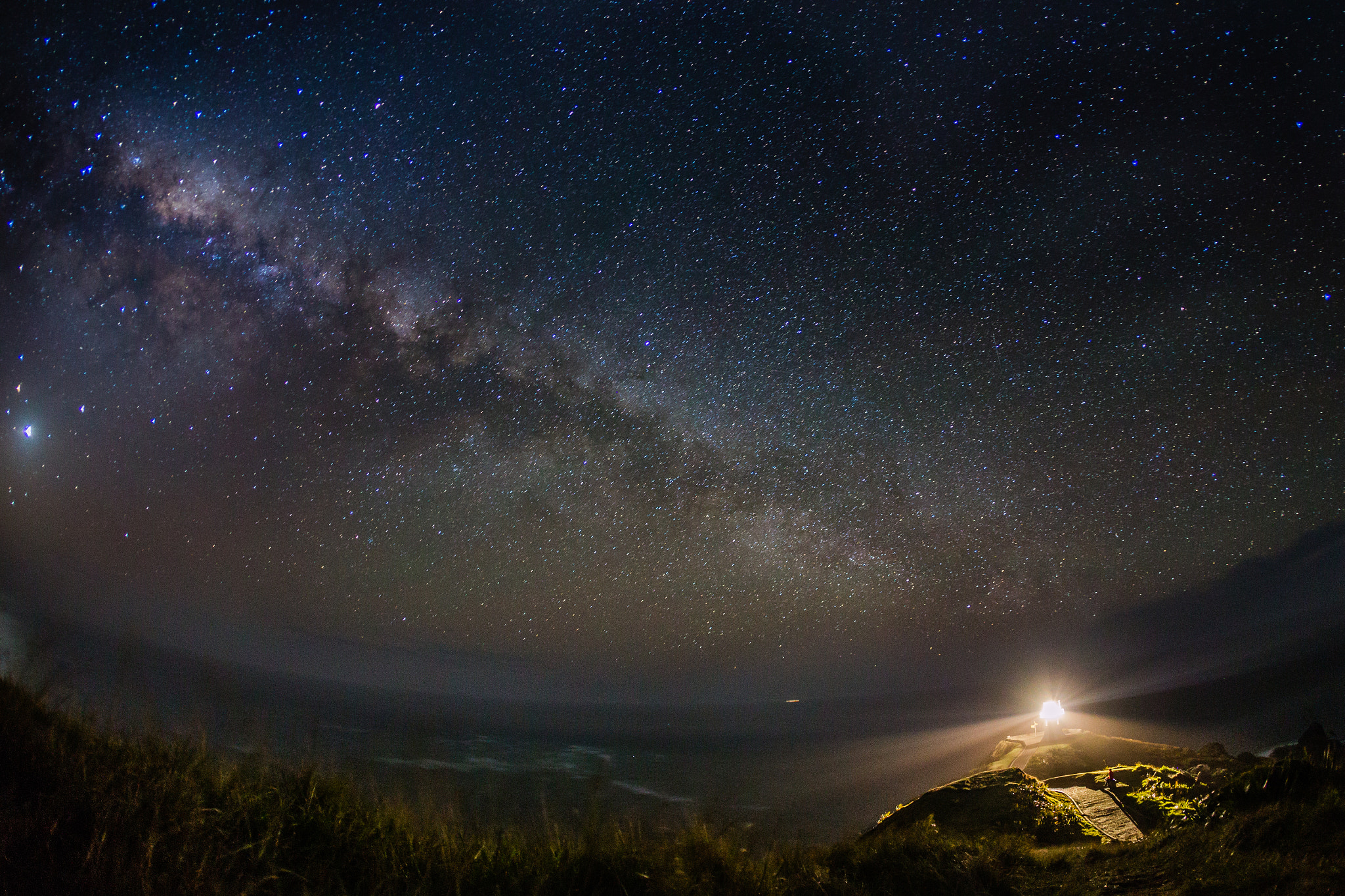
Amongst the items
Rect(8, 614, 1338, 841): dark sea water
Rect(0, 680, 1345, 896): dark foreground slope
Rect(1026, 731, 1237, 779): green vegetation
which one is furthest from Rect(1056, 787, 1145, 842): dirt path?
Rect(1026, 731, 1237, 779): green vegetation

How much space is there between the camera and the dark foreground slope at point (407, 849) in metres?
3.46

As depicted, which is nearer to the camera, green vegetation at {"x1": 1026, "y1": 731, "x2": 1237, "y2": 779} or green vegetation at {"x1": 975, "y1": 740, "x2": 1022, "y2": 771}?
green vegetation at {"x1": 1026, "y1": 731, "x2": 1237, "y2": 779}

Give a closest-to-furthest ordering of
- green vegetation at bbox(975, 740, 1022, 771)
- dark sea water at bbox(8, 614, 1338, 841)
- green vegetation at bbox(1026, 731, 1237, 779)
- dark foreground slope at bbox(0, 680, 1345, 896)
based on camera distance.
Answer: dark foreground slope at bbox(0, 680, 1345, 896), dark sea water at bbox(8, 614, 1338, 841), green vegetation at bbox(1026, 731, 1237, 779), green vegetation at bbox(975, 740, 1022, 771)

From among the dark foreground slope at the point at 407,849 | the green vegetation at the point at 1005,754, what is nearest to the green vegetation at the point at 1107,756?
the green vegetation at the point at 1005,754

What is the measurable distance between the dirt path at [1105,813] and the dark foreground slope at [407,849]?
5.42ft

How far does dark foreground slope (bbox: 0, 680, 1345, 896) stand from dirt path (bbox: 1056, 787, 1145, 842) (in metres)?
1.65

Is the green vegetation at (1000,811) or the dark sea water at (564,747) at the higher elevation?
the green vegetation at (1000,811)

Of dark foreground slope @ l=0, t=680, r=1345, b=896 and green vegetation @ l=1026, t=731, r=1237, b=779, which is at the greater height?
dark foreground slope @ l=0, t=680, r=1345, b=896

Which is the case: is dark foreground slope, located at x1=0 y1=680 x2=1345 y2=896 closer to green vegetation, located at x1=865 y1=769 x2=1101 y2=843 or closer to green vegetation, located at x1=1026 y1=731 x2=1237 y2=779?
green vegetation, located at x1=865 y1=769 x2=1101 y2=843

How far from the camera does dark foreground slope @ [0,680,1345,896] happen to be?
346cm

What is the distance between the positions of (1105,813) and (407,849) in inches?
363

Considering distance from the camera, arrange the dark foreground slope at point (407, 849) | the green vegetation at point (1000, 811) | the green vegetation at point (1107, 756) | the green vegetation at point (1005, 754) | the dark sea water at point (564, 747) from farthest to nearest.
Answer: the green vegetation at point (1005, 754), the green vegetation at point (1107, 756), the green vegetation at point (1000, 811), the dark sea water at point (564, 747), the dark foreground slope at point (407, 849)

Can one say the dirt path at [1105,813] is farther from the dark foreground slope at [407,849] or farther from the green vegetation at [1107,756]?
the green vegetation at [1107,756]

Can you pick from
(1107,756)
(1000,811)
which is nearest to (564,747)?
(1107,756)
